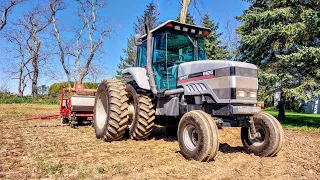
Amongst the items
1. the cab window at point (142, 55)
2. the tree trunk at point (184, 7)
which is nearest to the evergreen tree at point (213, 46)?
the tree trunk at point (184, 7)

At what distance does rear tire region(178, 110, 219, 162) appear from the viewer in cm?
431

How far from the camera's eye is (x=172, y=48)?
6379 millimetres

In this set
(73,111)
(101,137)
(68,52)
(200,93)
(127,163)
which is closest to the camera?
(127,163)

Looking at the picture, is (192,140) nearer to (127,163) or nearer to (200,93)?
(200,93)

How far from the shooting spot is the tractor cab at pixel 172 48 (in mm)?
6180

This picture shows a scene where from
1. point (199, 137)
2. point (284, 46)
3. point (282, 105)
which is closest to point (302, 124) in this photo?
point (282, 105)

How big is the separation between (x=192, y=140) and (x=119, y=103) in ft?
7.49

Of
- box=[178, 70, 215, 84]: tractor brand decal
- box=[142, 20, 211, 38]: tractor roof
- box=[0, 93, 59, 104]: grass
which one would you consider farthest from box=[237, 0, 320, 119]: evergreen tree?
box=[0, 93, 59, 104]: grass

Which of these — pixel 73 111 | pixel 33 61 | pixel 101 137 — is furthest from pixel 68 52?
pixel 101 137

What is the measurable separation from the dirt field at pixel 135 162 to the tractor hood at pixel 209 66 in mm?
1604

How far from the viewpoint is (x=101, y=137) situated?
6.80m

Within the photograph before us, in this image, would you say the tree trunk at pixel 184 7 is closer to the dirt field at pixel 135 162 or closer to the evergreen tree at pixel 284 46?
the evergreen tree at pixel 284 46

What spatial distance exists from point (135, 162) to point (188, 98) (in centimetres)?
186

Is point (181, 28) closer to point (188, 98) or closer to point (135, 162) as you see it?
point (188, 98)
